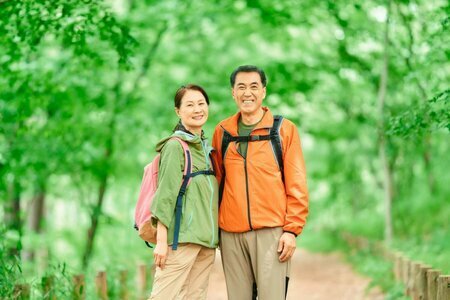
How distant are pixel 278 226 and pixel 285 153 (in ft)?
1.61

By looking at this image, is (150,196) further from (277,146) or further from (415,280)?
(415,280)

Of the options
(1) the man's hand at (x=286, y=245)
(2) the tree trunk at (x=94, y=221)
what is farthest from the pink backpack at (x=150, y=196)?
(2) the tree trunk at (x=94, y=221)

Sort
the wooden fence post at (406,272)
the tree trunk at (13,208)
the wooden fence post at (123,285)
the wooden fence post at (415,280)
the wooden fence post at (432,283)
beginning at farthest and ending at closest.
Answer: the tree trunk at (13,208)
the wooden fence post at (123,285)
the wooden fence post at (406,272)
the wooden fence post at (415,280)
the wooden fence post at (432,283)

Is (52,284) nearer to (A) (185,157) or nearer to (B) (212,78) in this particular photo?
(A) (185,157)

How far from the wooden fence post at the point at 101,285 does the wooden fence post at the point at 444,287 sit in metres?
3.25

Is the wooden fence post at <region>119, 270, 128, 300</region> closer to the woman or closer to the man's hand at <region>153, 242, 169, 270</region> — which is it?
the woman

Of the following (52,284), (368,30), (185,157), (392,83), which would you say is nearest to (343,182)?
(392,83)

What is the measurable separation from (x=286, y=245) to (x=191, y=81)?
8455mm

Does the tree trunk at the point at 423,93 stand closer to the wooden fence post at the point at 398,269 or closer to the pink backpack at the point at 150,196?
the wooden fence post at the point at 398,269

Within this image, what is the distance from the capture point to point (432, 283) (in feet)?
16.9

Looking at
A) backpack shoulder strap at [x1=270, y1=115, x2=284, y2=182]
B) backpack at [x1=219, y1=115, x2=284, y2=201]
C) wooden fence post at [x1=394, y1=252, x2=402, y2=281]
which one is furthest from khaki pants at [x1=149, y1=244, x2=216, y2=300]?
wooden fence post at [x1=394, y1=252, x2=402, y2=281]

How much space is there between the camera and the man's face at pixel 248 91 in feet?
13.8

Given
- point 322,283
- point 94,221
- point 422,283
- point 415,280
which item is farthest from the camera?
point 94,221

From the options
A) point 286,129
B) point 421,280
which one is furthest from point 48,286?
point 421,280
